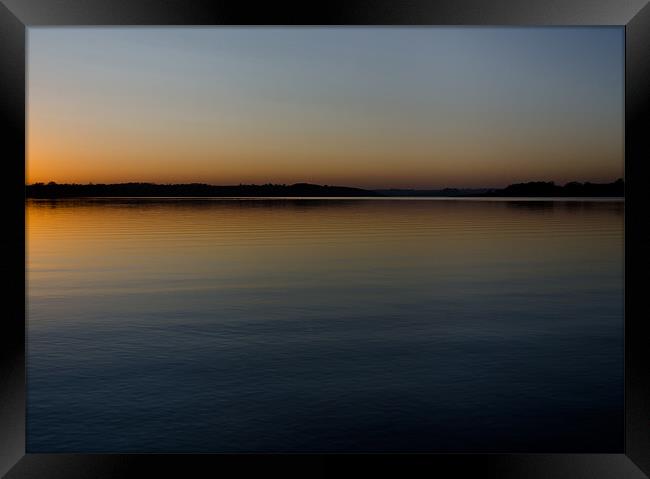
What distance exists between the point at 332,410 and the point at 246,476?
325 centimetres

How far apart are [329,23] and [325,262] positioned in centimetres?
1123

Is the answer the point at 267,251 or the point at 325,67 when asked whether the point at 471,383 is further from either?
the point at 325,67

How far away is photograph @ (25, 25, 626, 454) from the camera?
228 inches

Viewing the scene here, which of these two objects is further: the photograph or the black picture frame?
the photograph

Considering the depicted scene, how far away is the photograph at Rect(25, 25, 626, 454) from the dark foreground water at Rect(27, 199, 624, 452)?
4cm

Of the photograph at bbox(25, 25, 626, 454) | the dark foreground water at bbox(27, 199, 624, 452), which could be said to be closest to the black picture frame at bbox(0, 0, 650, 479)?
the photograph at bbox(25, 25, 626, 454)

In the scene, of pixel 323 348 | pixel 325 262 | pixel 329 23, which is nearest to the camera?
pixel 329 23

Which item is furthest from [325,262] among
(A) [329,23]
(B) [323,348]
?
(A) [329,23]

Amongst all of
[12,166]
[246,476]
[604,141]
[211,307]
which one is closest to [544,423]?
[246,476]

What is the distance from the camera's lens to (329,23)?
282 centimetres

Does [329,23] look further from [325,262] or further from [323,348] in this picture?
[325,262]

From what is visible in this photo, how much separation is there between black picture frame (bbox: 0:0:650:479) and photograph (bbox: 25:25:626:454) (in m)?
0.12

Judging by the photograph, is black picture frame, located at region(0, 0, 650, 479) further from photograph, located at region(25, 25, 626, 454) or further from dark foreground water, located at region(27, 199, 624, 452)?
dark foreground water, located at region(27, 199, 624, 452)

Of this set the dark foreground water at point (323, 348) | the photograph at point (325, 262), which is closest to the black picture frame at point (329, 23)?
the photograph at point (325, 262)
